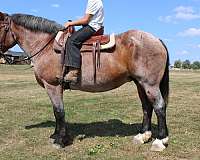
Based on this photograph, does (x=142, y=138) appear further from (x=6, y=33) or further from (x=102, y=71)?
(x=6, y=33)

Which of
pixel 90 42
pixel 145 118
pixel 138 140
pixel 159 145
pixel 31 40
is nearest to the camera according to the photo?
pixel 159 145

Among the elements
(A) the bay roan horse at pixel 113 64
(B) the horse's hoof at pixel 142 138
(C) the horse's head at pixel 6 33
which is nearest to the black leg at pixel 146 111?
(A) the bay roan horse at pixel 113 64

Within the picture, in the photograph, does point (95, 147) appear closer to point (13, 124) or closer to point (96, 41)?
point (96, 41)

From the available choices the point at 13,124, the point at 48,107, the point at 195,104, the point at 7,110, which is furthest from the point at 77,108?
the point at 195,104

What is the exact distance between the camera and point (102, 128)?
9.20 meters

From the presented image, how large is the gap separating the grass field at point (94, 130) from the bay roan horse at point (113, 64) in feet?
1.29

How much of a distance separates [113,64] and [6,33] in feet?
8.04

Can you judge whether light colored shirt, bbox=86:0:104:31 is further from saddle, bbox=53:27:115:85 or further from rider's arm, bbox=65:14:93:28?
saddle, bbox=53:27:115:85

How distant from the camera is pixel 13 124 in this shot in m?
9.87

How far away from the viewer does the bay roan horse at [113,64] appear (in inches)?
284

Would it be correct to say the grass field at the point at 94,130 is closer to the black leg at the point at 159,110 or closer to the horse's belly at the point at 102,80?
the black leg at the point at 159,110

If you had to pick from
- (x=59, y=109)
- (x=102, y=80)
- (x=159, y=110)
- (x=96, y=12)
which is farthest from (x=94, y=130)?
(x=96, y=12)

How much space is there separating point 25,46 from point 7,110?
15.3 feet

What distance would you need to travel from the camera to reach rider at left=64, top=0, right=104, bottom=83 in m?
7.34
